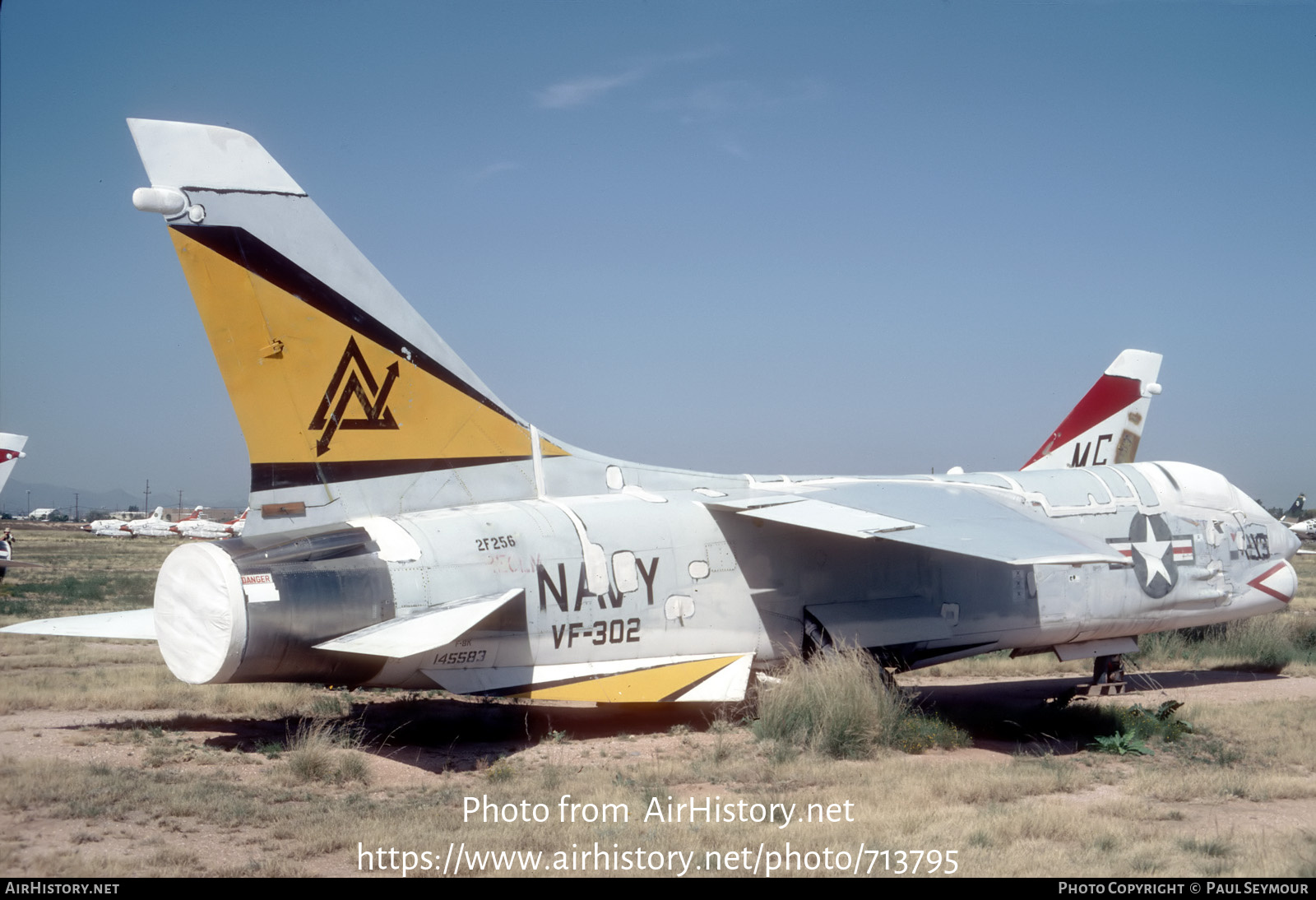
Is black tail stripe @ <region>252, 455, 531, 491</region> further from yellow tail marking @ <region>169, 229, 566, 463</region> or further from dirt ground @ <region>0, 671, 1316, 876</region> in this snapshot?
dirt ground @ <region>0, 671, 1316, 876</region>

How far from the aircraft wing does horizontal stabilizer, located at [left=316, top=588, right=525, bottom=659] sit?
3.23 metres

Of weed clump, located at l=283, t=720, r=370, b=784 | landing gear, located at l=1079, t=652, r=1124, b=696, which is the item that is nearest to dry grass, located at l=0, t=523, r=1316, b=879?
weed clump, located at l=283, t=720, r=370, b=784

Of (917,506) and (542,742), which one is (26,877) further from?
(917,506)

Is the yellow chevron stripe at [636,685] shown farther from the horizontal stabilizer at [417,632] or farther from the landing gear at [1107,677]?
the landing gear at [1107,677]

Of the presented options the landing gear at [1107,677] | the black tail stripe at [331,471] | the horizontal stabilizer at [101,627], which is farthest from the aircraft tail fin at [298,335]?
the landing gear at [1107,677]

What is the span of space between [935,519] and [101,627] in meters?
8.79

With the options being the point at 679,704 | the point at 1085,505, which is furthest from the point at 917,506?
the point at 679,704

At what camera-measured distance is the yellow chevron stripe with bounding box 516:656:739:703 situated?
1047cm

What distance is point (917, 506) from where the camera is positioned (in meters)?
11.8

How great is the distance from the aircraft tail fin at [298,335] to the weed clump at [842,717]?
3970 millimetres

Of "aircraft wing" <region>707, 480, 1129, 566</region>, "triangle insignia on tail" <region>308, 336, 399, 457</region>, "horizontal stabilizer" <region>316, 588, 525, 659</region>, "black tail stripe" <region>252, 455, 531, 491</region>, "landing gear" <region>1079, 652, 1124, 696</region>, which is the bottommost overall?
"landing gear" <region>1079, 652, 1124, 696</region>

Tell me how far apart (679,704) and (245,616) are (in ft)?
20.7

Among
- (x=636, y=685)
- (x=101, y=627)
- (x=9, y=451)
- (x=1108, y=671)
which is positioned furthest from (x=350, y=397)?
(x=1108, y=671)

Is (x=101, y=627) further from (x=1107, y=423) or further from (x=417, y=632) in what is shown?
(x=1107, y=423)
